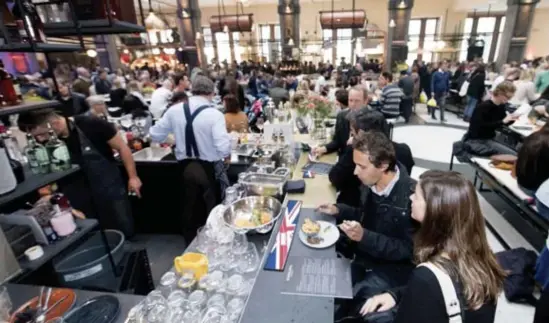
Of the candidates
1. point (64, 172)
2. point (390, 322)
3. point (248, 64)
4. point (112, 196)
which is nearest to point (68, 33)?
point (64, 172)

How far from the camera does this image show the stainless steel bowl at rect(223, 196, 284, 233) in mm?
1887

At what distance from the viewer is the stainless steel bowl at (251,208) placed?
1887 millimetres

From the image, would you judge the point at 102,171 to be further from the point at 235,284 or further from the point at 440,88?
the point at 440,88

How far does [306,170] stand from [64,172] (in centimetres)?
187

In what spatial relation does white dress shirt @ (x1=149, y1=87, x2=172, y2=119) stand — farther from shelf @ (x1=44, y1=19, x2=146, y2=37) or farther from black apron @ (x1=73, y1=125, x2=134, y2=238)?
shelf @ (x1=44, y1=19, x2=146, y2=37)

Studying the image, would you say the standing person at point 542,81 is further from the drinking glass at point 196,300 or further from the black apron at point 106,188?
the black apron at point 106,188

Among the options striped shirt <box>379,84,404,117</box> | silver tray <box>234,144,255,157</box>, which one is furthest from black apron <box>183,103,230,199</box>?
striped shirt <box>379,84,404,117</box>

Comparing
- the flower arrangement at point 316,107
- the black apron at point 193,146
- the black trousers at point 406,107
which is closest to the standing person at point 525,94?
the black trousers at point 406,107

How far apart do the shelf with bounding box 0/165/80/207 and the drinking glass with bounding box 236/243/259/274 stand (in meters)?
1.13


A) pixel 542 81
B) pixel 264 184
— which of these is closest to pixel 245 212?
pixel 264 184

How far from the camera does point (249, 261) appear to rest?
1585 mm

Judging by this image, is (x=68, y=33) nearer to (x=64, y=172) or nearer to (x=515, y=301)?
(x=64, y=172)

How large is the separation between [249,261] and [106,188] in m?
2.09

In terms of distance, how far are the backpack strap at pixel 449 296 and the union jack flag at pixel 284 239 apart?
0.75 metres
